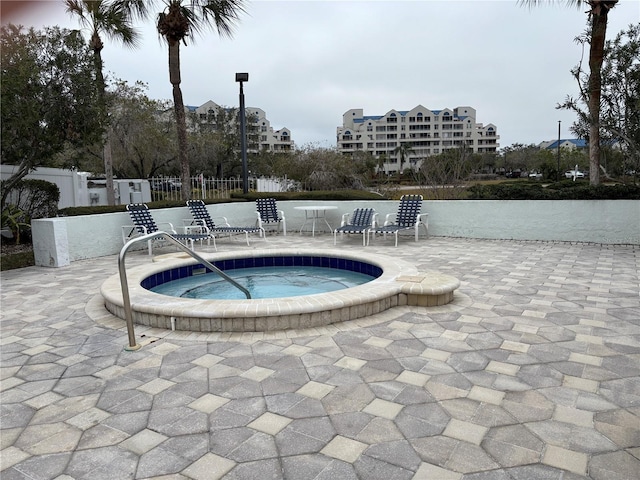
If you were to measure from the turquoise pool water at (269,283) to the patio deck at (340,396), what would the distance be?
157 centimetres

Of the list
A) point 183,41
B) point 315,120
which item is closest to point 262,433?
point 183,41

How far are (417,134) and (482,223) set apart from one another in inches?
2977

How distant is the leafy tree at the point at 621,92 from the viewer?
29.4ft

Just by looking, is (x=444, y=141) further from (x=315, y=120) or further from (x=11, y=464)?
(x=11, y=464)

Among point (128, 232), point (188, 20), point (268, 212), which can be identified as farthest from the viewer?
point (188, 20)

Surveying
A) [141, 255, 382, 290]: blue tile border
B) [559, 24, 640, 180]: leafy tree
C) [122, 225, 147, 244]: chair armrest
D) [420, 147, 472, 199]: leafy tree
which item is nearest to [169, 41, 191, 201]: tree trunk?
[122, 225, 147, 244]: chair armrest

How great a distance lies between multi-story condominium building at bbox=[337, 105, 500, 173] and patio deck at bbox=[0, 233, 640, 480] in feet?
248

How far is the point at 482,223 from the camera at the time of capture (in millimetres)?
9820

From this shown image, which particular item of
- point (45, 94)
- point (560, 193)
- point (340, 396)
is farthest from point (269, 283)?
point (560, 193)

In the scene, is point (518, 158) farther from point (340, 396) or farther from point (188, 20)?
point (340, 396)

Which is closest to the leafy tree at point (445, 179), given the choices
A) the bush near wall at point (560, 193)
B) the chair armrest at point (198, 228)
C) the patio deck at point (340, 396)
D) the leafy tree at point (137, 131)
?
the bush near wall at point (560, 193)

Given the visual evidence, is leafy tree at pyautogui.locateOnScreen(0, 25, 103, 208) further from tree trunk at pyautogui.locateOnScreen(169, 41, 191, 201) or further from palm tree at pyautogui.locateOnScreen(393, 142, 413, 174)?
palm tree at pyautogui.locateOnScreen(393, 142, 413, 174)

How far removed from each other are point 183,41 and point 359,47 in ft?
24.4

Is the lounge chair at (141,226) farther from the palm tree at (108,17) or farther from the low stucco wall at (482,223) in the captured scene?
the palm tree at (108,17)
